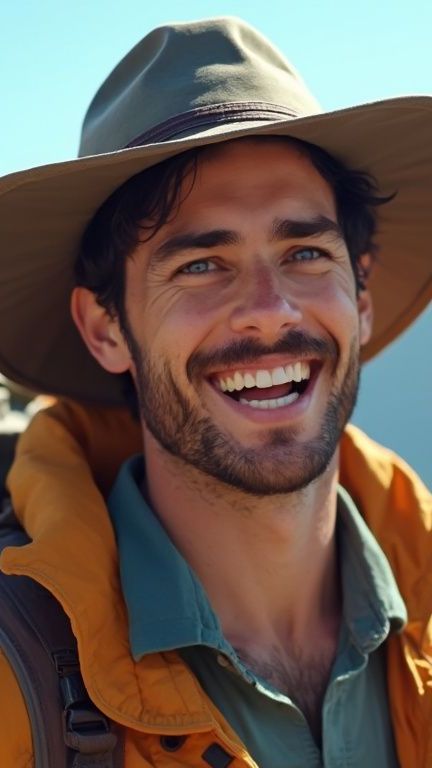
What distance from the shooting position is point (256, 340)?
2168 millimetres

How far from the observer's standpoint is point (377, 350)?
2891 mm

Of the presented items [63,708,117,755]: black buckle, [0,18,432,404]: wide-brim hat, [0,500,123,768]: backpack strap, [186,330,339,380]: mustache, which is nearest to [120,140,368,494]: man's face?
[186,330,339,380]: mustache

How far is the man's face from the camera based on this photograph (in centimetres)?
219

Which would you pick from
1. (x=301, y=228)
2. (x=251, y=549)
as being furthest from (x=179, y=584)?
(x=301, y=228)

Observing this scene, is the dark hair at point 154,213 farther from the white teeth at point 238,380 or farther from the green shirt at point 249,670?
the green shirt at point 249,670

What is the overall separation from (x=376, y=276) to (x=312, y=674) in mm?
1089

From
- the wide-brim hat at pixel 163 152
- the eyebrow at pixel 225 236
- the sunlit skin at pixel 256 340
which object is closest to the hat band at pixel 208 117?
the wide-brim hat at pixel 163 152

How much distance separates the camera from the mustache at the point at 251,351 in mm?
2178

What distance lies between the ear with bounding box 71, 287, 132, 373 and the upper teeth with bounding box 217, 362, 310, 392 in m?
0.34

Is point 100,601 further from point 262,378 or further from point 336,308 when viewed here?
point 336,308

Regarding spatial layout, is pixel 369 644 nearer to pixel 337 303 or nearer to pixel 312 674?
pixel 312 674

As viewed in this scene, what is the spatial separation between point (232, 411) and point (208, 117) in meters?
0.58

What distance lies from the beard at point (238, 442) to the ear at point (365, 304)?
1.07 feet

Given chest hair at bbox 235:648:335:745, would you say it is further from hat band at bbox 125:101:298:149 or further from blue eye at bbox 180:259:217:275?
hat band at bbox 125:101:298:149
